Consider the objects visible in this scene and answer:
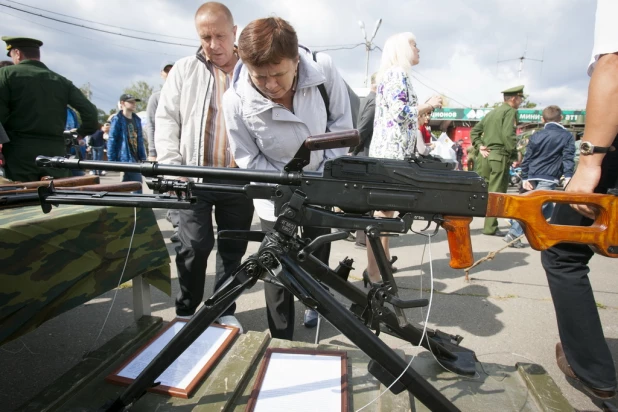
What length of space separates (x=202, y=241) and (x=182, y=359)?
743 mm

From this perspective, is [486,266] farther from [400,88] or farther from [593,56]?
[593,56]

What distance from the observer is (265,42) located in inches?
60.2

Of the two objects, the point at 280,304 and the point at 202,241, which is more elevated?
the point at 202,241

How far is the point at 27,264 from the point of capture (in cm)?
155

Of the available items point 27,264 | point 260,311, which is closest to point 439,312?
point 260,311

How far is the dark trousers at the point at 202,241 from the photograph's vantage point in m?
2.29

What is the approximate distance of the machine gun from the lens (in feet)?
4.46

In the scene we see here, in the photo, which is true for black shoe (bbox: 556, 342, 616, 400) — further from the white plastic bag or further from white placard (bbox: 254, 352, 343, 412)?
the white plastic bag

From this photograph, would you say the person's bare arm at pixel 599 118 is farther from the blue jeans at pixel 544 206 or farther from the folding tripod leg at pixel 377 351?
the blue jeans at pixel 544 206

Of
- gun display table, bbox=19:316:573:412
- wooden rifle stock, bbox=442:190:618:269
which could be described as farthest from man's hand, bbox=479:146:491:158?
gun display table, bbox=19:316:573:412

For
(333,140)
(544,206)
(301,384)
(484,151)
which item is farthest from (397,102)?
(544,206)

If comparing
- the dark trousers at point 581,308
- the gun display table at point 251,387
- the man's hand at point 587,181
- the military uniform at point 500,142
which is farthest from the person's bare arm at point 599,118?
the military uniform at point 500,142

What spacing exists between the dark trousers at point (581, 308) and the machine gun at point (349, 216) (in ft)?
0.82

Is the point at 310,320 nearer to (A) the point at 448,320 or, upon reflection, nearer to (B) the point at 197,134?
(A) the point at 448,320
